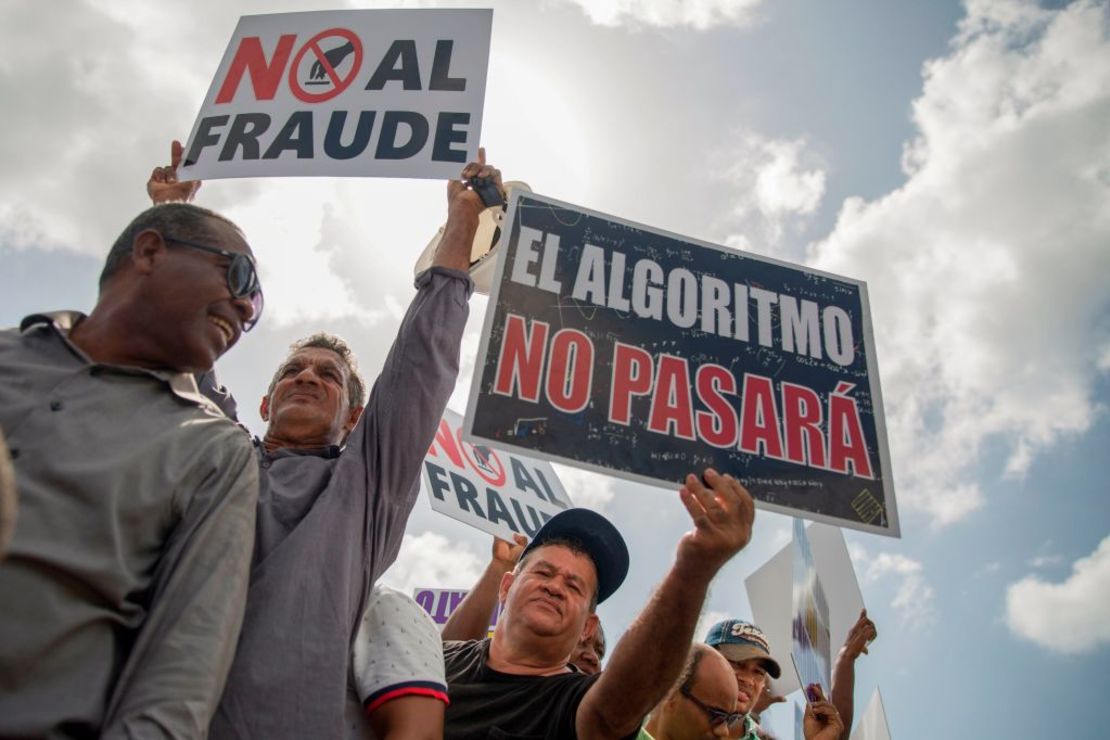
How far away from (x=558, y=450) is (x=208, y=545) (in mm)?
1071

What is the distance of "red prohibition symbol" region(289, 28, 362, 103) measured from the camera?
3.33m

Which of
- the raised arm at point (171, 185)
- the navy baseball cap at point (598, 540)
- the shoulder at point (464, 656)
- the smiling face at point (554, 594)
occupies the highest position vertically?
the raised arm at point (171, 185)

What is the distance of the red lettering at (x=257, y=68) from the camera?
3.38 meters

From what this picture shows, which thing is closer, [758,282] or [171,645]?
[171,645]

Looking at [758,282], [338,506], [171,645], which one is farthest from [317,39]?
[171,645]

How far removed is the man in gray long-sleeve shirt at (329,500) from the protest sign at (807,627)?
103 inches

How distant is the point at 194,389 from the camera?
1.80m

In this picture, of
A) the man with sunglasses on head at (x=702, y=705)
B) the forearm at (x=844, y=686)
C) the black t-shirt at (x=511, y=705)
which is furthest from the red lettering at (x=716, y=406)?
the forearm at (x=844, y=686)

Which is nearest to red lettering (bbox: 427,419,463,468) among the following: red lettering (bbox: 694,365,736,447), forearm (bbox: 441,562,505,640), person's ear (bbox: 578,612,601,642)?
forearm (bbox: 441,562,505,640)

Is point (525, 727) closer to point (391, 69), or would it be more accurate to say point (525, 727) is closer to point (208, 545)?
point (208, 545)

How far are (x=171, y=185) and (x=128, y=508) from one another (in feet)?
6.82

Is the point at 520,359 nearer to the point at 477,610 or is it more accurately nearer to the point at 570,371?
the point at 570,371

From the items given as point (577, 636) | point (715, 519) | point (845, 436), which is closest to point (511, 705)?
point (577, 636)

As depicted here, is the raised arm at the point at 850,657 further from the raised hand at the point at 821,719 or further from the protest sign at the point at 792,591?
the raised hand at the point at 821,719
